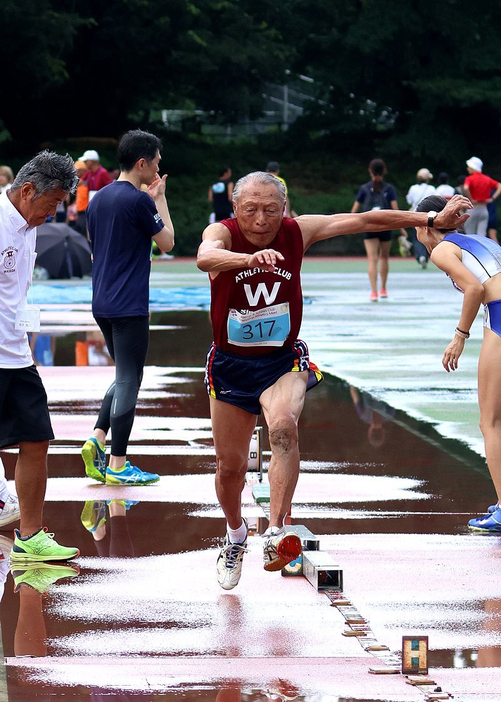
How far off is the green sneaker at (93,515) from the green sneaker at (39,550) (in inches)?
27.7

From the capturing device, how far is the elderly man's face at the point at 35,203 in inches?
259

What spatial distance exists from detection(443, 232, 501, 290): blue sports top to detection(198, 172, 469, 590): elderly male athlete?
1.13 m

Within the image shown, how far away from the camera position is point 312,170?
160 feet

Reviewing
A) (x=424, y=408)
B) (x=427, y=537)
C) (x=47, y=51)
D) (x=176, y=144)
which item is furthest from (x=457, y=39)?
(x=427, y=537)

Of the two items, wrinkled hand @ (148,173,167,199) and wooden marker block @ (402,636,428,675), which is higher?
wrinkled hand @ (148,173,167,199)

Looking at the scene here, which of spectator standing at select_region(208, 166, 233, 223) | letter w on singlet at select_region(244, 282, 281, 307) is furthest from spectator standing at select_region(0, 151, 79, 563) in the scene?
spectator standing at select_region(208, 166, 233, 223)

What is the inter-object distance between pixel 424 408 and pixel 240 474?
5502mm

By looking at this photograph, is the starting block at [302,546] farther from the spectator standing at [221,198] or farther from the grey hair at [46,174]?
the spectator standing at [221,198]

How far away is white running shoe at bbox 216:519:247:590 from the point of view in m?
6.17

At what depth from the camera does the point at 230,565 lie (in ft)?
20.4

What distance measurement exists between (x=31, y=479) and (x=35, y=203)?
4.41ft

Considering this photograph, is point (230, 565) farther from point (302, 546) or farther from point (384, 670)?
point (384, 670)

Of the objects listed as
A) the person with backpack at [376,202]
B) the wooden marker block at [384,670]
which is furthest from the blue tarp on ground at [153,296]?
the wooden marker block at [384,670]

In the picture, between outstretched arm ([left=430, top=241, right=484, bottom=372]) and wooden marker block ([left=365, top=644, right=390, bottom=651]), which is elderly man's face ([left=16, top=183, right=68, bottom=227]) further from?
wooden marker block ([left=365, top=644, right=390, bottom=651])
